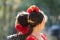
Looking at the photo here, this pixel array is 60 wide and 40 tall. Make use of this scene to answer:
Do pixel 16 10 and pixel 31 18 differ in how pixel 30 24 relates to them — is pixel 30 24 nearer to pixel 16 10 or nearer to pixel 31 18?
pixel 31 18

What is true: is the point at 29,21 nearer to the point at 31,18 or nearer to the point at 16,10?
the point at 31,18

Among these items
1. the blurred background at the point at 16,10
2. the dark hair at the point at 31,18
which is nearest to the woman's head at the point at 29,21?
the dark hair at the point at 31,18

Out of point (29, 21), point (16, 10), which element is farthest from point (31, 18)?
point (16, 10)

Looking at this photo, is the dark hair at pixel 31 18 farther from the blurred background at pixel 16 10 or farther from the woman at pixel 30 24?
the blurred background at pixel 16 10

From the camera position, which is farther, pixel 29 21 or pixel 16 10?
pixel 16 10

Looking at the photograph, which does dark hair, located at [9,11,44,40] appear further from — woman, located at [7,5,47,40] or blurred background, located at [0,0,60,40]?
blurred background, located at [0,0,60,40]

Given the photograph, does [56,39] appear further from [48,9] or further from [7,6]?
[7,6]

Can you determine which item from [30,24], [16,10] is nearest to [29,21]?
[30,24]

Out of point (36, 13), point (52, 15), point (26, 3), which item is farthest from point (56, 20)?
point (36, 13)

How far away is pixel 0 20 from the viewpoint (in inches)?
35.4

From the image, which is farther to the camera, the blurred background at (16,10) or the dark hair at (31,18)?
the blurred background at (16,10)

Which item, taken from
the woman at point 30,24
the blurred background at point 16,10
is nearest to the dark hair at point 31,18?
the woman at point 30,24

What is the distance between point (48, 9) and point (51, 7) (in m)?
0.04

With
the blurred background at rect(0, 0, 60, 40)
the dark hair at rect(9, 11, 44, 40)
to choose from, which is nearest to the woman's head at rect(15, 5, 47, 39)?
the dark hair at rect(9, 11, 44, 40)
